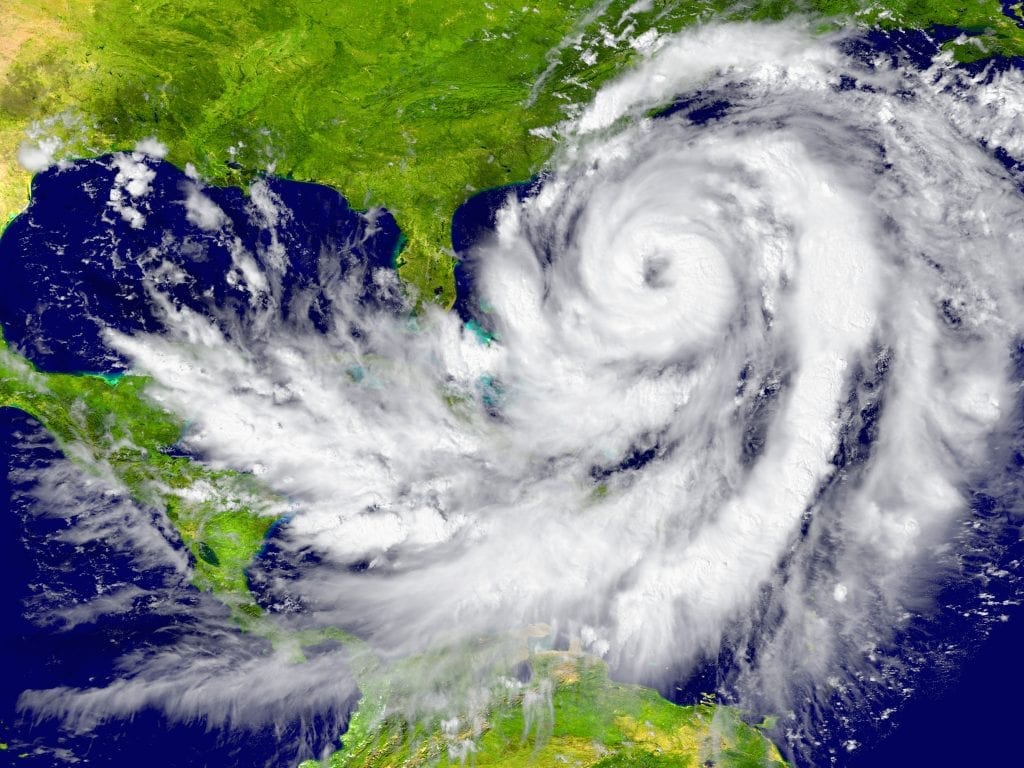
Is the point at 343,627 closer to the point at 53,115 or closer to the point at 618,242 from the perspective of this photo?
the point at 618,242

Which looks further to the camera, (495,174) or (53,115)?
(495,174)

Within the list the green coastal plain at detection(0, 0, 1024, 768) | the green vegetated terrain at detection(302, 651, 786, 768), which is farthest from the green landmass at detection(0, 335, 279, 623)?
the green vegetated terrain at detection(302, 651, 786, 768)

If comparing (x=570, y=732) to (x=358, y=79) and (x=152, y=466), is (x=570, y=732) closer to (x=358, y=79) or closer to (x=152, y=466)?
(x=152, y=466)

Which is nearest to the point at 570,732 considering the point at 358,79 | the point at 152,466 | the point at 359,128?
the point at 152,466

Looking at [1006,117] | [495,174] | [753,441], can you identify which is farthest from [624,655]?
[1006,117]

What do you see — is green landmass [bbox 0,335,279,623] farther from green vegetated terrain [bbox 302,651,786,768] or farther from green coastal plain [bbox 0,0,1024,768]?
green vegetated terrain [bbox 302,651,786,768]

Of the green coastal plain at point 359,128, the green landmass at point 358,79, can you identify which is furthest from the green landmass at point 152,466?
the green landmass at point 358,79
